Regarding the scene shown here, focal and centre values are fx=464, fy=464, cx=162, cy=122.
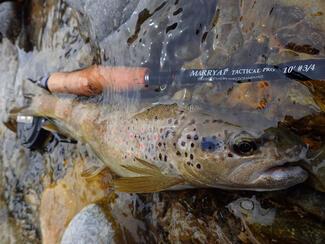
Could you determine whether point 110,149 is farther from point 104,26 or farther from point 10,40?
point 10,40

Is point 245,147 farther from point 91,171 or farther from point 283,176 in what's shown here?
point 91,171

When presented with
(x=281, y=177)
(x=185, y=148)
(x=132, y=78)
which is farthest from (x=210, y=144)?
Answer: (x=132, y=78)

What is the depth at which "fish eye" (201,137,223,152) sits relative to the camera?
2542 mm

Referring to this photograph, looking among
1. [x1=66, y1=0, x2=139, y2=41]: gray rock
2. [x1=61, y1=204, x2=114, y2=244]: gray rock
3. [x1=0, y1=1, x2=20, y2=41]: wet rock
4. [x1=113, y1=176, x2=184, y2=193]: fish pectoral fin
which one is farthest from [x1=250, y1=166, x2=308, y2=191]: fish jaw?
[x1=0, y1=1, x2=20, y2=41]: wet rock

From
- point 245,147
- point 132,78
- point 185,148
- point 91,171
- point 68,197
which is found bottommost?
point 68,197

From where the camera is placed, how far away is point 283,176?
228cm

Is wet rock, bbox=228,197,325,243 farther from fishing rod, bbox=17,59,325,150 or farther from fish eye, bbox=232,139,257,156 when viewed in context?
fishing rod, bbox=17,59,325,150

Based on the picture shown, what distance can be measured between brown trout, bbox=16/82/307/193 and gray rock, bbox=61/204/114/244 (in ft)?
1.21

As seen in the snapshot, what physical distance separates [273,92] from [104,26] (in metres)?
1.84

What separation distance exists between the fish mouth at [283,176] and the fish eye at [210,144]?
1.00 ft

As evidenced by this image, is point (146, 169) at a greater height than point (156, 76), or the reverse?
point (156, 76)

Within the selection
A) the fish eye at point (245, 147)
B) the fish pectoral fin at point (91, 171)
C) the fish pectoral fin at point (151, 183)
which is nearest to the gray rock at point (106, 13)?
the fish pectoral fin at point (91, 171)

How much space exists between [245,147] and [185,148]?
45 centimetres

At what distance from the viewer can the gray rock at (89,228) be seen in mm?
3389
